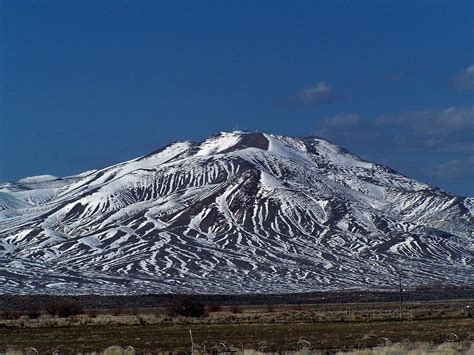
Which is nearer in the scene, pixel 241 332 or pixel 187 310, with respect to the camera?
pixel 241 332

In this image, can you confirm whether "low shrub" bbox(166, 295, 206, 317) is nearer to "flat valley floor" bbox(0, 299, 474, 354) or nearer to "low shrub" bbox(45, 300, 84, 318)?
"flat valley floor" bbox(0, 299, 474, 354)

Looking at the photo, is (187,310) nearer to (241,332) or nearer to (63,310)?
(63,310)

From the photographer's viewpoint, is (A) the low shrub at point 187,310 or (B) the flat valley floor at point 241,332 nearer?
(B) the flat valley floor at point 241,332

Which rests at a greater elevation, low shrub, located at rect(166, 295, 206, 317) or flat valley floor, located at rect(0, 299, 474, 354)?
low shrub, located at rect(166, 295, 206, 317)

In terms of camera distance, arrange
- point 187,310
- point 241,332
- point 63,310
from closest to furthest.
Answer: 1. point 241,332
2. point 187,310
3. point 63,310

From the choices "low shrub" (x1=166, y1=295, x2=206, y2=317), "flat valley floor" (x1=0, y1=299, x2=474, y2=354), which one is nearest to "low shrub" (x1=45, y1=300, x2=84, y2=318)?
"low shrub" (x1=166, y1=295, x2=206, y2=317)

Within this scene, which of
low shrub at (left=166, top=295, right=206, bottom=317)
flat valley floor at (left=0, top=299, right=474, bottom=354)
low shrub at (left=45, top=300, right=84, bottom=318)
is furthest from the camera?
low shrub at (left=45, top=300, right=84, bottom=318)

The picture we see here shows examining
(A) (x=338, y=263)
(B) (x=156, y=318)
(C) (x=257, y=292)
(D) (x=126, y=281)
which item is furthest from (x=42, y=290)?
(B) (x=156, y=318)

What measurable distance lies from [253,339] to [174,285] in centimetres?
10510

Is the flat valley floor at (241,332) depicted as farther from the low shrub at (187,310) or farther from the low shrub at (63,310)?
the low shrub at (63,310)

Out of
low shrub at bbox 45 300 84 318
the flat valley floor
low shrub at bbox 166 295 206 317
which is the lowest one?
the flat valley floor

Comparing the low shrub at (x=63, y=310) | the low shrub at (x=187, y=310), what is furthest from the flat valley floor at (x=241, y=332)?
the low shrub at (x=63, y=310)

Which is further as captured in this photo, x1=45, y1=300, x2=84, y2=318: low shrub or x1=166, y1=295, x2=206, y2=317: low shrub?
x1=45, y1=300, x2=84, y2=318: low shrub

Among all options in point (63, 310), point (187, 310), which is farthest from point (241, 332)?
point (63, 310)
